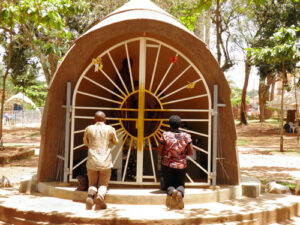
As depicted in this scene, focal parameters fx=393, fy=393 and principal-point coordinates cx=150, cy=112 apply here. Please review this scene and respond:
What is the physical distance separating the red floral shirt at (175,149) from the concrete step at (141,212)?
706mm

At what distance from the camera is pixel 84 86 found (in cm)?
901

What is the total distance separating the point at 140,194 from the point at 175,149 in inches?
37.3

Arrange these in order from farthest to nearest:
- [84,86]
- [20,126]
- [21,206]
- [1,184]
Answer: [20,126]
[84,86]
[1,184]
[21,206]

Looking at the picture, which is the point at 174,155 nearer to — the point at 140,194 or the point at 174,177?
the point at 174,177

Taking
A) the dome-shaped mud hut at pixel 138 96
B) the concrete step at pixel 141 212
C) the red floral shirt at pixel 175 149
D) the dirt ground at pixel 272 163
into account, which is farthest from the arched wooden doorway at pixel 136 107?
the dirt ground at pixel 272 163

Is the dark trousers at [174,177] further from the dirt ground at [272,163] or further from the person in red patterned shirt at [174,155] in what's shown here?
the dirt ground at [272,163]

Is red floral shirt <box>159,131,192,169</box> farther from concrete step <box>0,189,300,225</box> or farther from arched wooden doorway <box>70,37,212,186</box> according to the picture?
arched wooden doorway <box>70,37,212,186</box>

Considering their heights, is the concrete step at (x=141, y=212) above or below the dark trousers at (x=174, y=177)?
below

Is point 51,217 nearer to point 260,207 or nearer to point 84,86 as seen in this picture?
point 260,207

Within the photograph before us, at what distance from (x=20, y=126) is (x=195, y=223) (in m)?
30.6

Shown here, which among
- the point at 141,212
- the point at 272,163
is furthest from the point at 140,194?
the point at 272,163

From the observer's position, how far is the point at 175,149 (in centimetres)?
625

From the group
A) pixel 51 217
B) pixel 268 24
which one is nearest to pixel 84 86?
pixel 51 217

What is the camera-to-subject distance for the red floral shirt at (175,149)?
20.5 feet
